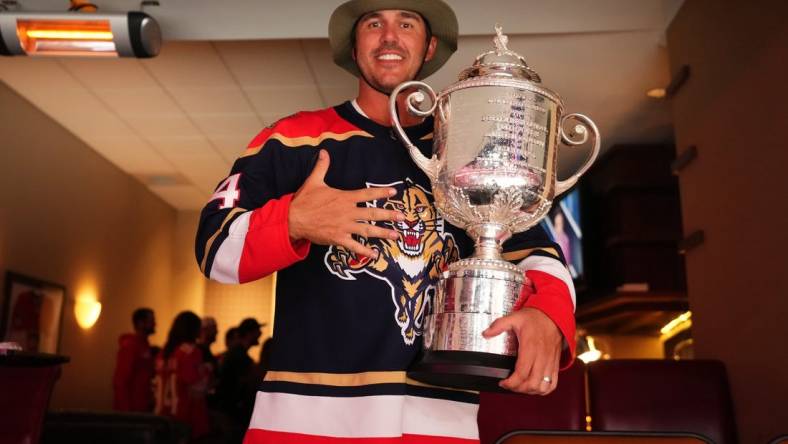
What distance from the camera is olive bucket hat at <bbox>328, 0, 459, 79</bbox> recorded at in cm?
126

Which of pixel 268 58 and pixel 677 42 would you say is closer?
pixel 677 42

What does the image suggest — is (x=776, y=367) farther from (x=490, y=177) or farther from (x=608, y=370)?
(x=490, y=177)

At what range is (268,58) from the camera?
460cm

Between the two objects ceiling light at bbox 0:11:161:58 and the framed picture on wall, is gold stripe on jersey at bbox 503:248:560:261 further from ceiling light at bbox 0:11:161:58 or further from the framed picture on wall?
the framed picture on wall

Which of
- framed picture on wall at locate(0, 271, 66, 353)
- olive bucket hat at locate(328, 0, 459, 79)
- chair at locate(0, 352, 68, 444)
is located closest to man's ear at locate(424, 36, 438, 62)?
olive bucket hat at locate(328, 0, 459, 79)

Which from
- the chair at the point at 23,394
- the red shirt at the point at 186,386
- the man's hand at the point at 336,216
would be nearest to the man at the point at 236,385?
the red shirt at the point at 186,386

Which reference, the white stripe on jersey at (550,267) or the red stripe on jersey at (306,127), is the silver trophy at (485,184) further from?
the red stripe on jersey at (306,127)

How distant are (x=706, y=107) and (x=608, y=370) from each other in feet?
4.35

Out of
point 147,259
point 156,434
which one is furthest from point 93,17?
point 147,259

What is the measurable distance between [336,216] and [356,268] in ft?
0.58

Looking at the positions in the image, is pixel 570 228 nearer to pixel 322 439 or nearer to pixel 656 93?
pixel 656 93

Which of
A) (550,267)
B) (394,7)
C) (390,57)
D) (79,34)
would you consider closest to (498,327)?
(550,267)

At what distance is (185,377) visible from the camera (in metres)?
4.87

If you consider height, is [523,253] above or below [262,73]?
below
